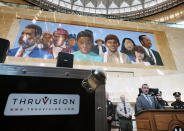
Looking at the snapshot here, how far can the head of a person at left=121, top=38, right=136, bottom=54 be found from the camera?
5.76 m

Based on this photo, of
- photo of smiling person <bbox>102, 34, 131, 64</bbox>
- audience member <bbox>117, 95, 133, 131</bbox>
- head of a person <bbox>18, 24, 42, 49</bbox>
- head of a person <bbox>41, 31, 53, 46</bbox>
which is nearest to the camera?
audience member <bbox>117, 95, 133, 131</bbox>

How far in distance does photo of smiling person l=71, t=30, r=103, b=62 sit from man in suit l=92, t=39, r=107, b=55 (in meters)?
0.16

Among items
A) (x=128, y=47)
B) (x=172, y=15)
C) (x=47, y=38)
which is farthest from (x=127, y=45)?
(x=172, y=15)

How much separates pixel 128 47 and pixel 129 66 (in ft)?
3.22

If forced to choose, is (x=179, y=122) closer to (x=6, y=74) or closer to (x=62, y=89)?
(x=62, y=89)

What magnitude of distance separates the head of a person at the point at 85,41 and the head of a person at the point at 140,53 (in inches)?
80.9

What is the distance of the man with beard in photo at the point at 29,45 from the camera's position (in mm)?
4828

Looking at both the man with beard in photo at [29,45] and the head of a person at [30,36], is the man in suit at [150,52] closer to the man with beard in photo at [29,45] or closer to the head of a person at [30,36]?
the man with beard in photo at [29,45]

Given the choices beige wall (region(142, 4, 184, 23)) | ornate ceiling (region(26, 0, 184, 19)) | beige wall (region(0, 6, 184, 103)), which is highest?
ornate ceiling (region(26, 0, 184, 19))

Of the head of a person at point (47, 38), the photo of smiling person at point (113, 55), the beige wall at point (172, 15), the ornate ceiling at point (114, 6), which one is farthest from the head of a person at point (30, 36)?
the beige wall at point (172, 15)

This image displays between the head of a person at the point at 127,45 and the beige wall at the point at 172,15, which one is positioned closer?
the head of a person at the point at 127,45

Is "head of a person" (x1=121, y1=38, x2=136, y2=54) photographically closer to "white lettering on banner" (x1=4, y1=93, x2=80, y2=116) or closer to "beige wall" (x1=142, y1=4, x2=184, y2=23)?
"beige wall" (x1=142, y1=4, x2=184, y2=23)

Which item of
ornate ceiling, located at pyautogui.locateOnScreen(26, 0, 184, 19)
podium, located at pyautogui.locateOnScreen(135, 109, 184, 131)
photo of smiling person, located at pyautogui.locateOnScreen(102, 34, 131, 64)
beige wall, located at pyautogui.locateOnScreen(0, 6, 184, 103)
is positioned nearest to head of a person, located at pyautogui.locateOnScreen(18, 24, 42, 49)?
beige wall, located at pyautogui.locateOnScreen(0, 6, 184, 103)

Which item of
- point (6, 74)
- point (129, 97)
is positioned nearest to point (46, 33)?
point (129, 97)
